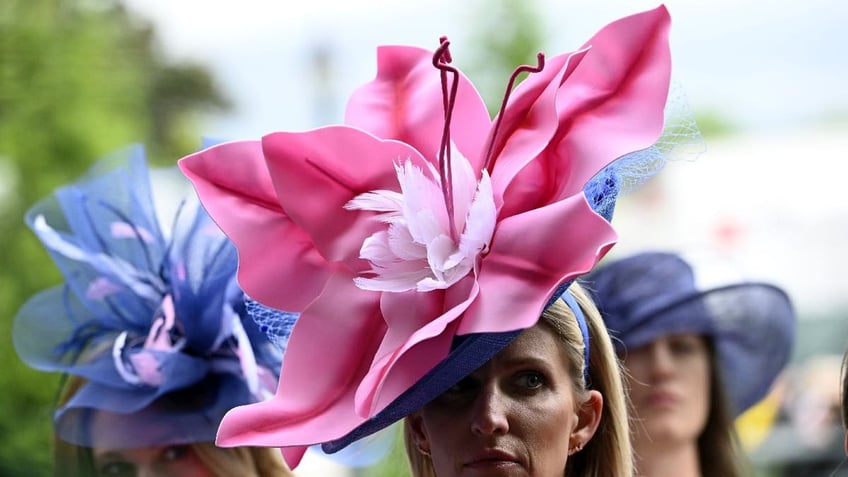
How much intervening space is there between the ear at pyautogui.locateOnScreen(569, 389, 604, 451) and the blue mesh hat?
3.93 ft

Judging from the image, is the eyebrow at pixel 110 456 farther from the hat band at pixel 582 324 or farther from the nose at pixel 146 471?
the hat band at pixel 582 324

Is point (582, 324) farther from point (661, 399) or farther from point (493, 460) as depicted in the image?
point (661, 399)

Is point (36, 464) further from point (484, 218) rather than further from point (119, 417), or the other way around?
point (484, 218)

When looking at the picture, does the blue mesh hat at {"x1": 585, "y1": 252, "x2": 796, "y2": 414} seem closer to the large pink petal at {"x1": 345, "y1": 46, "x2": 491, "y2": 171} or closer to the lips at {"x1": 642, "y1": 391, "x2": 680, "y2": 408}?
the lips at {"x1": 642, "y1": 391, "x2": 680, "y2": 408}

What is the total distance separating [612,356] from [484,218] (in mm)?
513

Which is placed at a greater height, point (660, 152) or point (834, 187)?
point (660, 152)

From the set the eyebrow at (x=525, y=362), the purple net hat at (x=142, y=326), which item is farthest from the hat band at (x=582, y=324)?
the purple net hat at (x=142, y=326)

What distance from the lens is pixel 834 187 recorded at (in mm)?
11805

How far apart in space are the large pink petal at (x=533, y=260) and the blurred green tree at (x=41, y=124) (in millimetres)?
5256

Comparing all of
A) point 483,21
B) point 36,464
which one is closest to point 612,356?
point 36,464

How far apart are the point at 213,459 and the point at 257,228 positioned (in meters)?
1.08

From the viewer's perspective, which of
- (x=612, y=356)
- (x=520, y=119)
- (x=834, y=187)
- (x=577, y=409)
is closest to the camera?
(x=520, y=119)

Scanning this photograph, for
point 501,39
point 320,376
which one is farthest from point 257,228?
point 501,39

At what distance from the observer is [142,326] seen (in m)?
2.79
